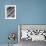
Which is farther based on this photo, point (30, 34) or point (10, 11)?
point (10, 11)

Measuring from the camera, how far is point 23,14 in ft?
12.1

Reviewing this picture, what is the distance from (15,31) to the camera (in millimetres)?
3680

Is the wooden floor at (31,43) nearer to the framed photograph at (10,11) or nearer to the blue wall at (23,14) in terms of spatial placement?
the blue wall at (23,14)

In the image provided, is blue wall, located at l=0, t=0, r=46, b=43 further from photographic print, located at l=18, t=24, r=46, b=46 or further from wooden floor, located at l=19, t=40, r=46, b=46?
wooden floor, located at l=19, t=40, r=46, b=46

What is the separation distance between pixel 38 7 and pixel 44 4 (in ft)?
0.64

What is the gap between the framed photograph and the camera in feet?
12.1

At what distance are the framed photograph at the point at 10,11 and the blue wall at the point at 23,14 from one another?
0.29ft

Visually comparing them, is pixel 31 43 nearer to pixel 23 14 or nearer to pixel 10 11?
pixel 23 14

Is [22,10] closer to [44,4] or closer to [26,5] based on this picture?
[26,5]

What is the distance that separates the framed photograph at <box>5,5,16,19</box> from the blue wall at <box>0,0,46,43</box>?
0.29 ft

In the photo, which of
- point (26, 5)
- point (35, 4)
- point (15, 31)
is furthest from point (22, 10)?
point (15, 31)

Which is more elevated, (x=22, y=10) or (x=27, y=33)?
(x=22, y=10)

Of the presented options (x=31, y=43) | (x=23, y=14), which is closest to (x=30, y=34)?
(x=31, y=43)

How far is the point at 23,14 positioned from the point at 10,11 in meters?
0.40
